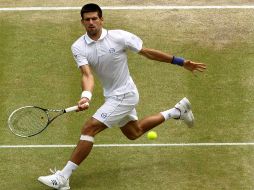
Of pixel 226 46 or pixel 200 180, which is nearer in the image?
pixel 200 180

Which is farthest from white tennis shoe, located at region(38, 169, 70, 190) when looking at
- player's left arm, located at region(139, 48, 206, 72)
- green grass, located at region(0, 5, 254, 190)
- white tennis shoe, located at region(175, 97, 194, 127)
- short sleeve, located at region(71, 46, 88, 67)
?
white tennis shoe, located at region(175, 97, 194, 127)

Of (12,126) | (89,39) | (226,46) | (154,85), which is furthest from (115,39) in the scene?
(226,46)

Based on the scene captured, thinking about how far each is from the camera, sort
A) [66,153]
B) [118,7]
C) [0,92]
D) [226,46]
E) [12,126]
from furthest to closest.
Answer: [118,7]
[226,46]
[0,92]
[66,153]
[12,126]

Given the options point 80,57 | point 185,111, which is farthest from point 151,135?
point 80,57

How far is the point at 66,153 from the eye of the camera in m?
15.3

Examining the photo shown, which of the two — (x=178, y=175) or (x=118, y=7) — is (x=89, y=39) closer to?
(x=178, y=175)

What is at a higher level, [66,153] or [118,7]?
[118,7]

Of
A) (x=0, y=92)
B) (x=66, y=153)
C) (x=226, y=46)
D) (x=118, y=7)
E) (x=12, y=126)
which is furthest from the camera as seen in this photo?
(x=118, y=7)

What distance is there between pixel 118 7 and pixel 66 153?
5.26 m

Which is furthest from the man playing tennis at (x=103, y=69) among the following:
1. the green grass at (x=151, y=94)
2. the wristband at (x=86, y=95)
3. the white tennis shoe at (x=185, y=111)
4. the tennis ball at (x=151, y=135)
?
the white tennis shoe at (x=185, y=111)

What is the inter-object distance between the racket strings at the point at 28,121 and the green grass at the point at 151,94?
0.94m

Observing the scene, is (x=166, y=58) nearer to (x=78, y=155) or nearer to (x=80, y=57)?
(x=80, y=57)

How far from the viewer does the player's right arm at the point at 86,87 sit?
13.2 m

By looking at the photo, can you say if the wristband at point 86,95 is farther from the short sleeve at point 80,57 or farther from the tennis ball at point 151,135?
the tennis ball at point 151,135
